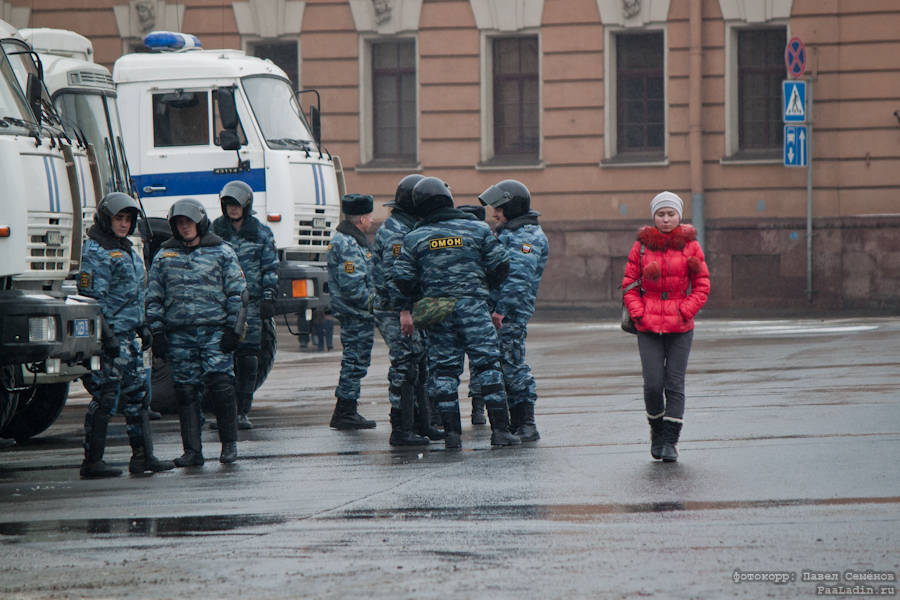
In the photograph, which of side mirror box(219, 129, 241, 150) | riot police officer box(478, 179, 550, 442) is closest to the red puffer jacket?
riot police officer box(478, 179, 550, 442)

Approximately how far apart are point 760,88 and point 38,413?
18.0m

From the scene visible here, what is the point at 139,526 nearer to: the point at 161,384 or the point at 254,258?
the point at 254,258

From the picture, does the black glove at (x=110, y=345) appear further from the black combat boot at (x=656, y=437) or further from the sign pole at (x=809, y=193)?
the sign pole at (x=809, y=193)

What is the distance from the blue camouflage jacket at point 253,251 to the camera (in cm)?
1177

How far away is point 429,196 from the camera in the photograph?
32.4 feet

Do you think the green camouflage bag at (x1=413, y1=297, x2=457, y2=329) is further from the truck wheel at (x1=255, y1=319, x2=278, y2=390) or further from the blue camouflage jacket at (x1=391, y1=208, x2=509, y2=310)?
the truck wheel at (x1=255, y1=319, x2=278, y2=390)

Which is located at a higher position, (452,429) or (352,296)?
(352,296)

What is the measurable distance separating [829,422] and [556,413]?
93.0 inches

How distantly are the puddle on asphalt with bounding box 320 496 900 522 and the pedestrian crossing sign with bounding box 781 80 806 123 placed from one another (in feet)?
60.6

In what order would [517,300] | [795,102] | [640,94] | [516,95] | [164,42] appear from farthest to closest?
1. [516,95]
2. [640,94]
3. [795,102]
4. [164,42]
5. [517,300]

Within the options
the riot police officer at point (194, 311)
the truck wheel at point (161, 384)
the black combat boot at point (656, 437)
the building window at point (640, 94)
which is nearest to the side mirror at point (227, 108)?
the truck wheel at point (161, 384)

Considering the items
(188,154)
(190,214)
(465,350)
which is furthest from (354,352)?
(188,154)

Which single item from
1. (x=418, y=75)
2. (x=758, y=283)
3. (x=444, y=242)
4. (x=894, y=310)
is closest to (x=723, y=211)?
(x=758, y=283)

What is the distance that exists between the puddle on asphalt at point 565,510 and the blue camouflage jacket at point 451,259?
2581 millimetres
